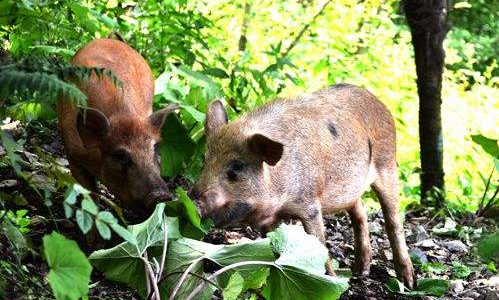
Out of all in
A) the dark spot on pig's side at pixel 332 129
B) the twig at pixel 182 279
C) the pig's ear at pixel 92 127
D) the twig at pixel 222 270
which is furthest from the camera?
the dark spot on pig's side at pixel 332 129

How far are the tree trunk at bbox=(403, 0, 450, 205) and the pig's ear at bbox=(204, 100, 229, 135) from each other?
270 cm

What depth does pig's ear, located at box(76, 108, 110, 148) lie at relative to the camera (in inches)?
205

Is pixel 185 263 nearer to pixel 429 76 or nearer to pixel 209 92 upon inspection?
pixel 209 92

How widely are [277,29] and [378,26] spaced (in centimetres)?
214

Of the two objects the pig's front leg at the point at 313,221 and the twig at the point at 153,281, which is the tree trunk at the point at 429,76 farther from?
the twig at the point at 153,281

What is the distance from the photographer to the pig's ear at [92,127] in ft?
17.1

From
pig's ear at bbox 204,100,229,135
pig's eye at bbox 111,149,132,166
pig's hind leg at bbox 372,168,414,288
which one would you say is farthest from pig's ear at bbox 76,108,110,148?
pig's hind leg at bbox 372,168,414,288

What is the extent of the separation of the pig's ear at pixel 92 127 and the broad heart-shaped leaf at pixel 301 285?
1.73 metres

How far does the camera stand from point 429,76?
764 centimetres

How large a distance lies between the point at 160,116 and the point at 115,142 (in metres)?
0.33

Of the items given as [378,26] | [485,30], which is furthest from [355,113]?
[485,30]

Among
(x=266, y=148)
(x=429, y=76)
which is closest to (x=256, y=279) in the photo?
(x=266, y=148)

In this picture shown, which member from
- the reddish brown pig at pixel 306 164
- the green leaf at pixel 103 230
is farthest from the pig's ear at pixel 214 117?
the green leaf at pixel 103 230

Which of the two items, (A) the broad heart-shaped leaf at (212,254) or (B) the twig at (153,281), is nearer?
(B) the twig at (153,281)
